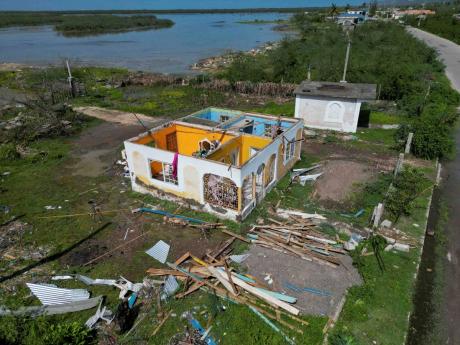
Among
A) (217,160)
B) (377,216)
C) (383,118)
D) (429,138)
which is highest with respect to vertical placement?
(217,160)

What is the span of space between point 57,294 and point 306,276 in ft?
26.8

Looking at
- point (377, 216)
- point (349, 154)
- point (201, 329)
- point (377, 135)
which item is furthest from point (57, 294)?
point (377, 135)

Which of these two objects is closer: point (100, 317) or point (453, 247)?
point (100, 317)

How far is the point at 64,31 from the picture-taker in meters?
101

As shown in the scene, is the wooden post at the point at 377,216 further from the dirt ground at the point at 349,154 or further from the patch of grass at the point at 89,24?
the patch of grass at the point at 89,24

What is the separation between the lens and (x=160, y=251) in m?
12.1

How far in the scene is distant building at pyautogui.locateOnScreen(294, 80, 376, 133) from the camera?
22.9m

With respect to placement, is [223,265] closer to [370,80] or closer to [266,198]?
[266,198]

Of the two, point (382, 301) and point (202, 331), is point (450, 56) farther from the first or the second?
point (202, 331)

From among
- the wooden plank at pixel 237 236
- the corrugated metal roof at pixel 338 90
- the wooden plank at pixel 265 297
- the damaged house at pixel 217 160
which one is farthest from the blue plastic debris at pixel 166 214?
the corrugated metal roof at pixel 338 90

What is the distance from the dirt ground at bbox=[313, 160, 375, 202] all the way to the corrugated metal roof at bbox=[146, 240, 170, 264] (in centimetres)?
779

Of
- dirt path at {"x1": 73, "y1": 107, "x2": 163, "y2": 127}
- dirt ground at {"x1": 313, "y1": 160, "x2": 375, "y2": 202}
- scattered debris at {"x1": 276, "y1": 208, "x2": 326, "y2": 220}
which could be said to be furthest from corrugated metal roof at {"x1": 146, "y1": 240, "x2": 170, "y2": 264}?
dirt path at {"x1": 73, "y1": 107, "x2": 163, "y2": 127}

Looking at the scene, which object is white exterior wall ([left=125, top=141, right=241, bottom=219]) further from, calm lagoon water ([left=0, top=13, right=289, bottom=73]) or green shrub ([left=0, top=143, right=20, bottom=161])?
calm lagoon water ([left=0, top=13, right=289, bottom=73])

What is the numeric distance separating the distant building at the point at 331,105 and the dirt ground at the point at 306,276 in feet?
45.7
